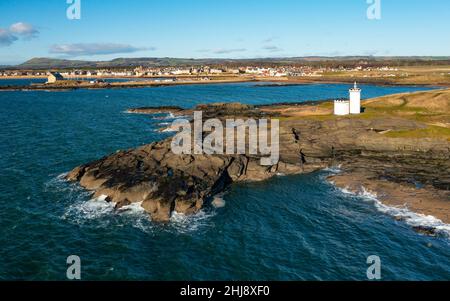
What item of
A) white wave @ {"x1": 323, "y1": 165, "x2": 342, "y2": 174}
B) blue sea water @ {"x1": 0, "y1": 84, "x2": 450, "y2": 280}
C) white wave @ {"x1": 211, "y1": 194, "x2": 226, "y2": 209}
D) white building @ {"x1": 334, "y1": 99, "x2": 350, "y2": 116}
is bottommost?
blue sea water @ {"x1": 0, "y1": 84, "x2": 450, "y2": 280}

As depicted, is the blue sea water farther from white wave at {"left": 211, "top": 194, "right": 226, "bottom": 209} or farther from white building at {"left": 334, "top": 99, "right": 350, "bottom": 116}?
white building at {"left": 334, "top": 99, "right": 350, "bottom": 116}

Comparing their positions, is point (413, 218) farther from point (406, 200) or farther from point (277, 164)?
point (277, 164)

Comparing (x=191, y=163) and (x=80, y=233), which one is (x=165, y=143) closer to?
(x=191, y=163)

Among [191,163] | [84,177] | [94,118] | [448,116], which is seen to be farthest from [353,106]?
[94,118]

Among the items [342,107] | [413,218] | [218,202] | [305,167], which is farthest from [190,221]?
[342,107]

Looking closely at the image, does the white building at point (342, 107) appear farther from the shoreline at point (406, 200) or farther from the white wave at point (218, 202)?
the white wave at point (218, 202)

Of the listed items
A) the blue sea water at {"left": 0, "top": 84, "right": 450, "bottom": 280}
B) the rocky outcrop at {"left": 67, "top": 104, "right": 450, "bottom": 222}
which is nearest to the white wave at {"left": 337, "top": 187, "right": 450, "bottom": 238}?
the blue sea water at {"left": 0, "top": 84, "right": 450, "bottom": 280}

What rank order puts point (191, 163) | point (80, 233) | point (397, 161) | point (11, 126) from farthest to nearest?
point (11, 126) → point (397, 161) → point (191, 163) → point (80, 233)
